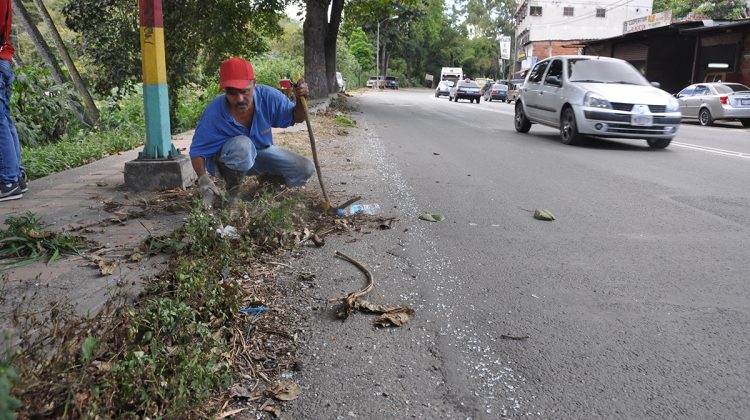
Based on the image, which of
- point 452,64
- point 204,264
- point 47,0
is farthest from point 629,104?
point 452,64

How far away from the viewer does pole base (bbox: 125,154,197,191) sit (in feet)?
17.2

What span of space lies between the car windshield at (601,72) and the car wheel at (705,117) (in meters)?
9.56

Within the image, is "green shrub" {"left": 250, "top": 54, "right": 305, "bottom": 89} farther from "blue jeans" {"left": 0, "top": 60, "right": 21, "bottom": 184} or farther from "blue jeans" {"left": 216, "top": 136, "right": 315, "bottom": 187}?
"blue jeans" {"left": 216, "top": 136, "right": 315, "bottom": 187}

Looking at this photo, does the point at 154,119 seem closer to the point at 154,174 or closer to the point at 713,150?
the point at 154,174

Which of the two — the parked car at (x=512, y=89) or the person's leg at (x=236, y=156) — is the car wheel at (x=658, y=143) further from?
the parked car at (x=512, y=89)

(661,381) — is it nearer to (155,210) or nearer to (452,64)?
(155,210)

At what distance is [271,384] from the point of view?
240 cm

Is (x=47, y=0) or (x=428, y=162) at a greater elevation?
(x=47, y=0)

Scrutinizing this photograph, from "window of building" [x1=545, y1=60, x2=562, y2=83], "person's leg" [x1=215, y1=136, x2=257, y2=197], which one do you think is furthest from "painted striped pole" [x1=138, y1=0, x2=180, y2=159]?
"window of building" [x1=545, y1=60, x2=562, y2=83]

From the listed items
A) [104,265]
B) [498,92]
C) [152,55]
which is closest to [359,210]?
[152,55]

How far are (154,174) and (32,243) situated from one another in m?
1.88

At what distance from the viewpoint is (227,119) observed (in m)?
4.70

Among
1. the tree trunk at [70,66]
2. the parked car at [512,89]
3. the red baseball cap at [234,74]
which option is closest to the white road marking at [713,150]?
the red baseball cap at [234,74]

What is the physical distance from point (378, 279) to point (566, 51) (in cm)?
5907
